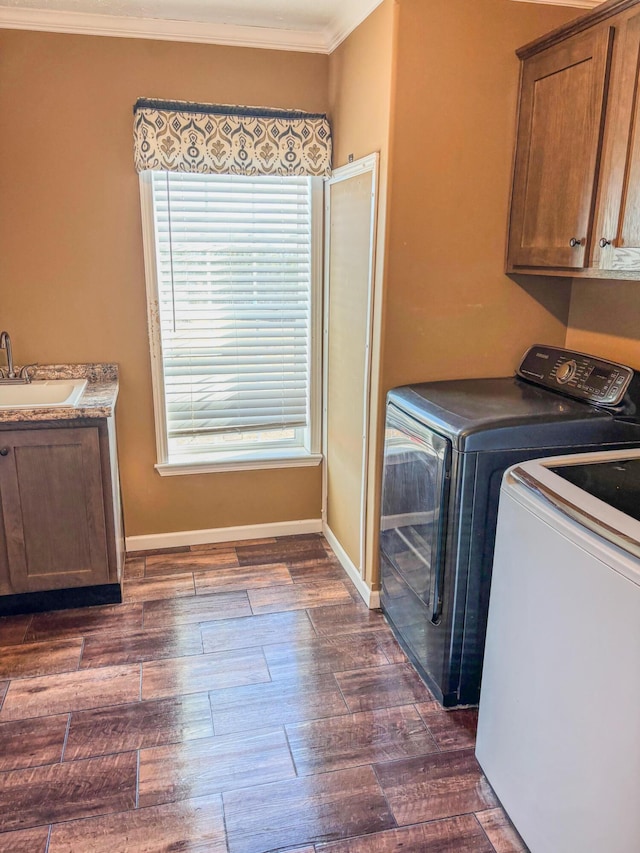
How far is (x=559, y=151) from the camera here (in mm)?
2213

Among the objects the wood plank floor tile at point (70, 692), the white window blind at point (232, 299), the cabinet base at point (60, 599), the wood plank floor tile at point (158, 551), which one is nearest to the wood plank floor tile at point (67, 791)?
the wood plank floor tile at point (70, 692)

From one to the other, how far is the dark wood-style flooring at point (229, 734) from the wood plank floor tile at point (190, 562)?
17cm

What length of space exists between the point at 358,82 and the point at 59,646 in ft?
8.58

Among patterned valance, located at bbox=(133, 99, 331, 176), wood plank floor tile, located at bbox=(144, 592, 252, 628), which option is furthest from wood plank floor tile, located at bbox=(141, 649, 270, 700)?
patterned valance, located at bbox=(133, 99, 331, 176)

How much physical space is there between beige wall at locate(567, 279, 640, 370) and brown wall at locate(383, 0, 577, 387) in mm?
65

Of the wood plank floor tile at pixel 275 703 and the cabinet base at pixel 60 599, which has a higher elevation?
the cabinet base at pixel 60 599

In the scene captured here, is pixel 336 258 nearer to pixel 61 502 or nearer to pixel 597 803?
pixel 61 502

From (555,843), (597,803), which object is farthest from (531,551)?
(555,843)

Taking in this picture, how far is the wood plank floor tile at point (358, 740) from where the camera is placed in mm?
1991

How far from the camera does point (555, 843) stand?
1526 millimetres

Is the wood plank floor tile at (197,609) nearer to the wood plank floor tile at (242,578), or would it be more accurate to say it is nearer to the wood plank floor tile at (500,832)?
the wood plank floor tile at (242,578)

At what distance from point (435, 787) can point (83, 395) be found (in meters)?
2.03

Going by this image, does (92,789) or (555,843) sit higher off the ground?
(555,843)

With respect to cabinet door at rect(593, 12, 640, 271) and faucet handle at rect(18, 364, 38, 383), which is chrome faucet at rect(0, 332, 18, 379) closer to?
faucet handle at rect(18, 364, 38, 383)
